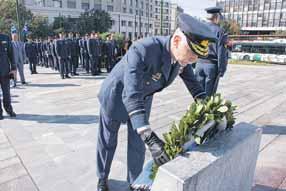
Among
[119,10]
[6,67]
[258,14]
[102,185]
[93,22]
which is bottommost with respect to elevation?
[102,185]

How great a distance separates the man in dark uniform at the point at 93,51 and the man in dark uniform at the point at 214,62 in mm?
7756

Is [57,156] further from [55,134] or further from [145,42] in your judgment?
[145,42]

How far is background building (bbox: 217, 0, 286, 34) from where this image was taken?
55.9 meters

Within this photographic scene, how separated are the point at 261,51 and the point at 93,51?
1911 centimetres

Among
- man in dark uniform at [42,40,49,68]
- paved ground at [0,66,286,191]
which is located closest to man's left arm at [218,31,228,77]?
paved ground at [0,66,286,191]

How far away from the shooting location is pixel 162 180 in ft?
4.60

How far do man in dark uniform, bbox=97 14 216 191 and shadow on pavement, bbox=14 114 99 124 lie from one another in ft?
8.29

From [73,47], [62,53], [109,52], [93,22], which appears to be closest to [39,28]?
[93,22]

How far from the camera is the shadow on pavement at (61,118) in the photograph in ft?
16.5

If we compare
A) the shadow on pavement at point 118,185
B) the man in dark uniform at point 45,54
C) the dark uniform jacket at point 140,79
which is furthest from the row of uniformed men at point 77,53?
the dark uniform jacket at point 140,79

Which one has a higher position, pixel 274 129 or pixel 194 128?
pixel 194 128

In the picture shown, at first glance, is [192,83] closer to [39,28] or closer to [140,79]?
[140,79]

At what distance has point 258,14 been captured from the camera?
2350 inches

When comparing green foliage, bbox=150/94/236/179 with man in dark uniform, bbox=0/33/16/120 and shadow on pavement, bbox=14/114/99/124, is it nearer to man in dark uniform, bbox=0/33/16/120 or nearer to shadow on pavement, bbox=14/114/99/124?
shadow on pavement, bbox=14/114/99/124
